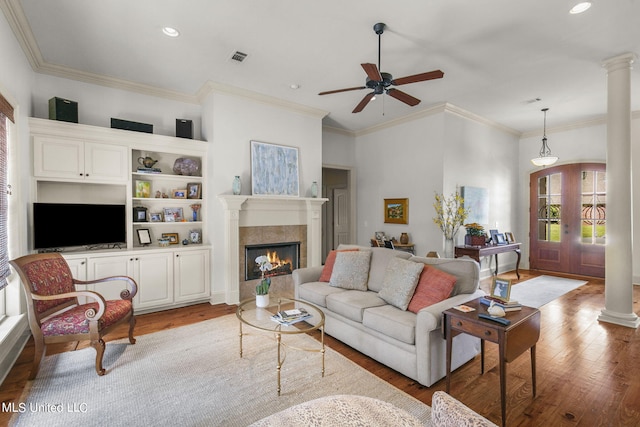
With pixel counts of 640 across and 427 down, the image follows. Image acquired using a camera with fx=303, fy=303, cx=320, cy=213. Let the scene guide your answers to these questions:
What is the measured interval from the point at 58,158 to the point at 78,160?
7.2 inches

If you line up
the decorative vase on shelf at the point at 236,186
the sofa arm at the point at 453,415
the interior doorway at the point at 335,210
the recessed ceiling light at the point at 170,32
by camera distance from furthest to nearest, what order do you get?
the interior doorway at the point at 335,210, the decorative vase on shelf at the point at 236,186, the recessed ceiling light at the point at 170,32, the sofa arm at the point at 453,415

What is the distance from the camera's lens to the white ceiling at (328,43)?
2.65 metres

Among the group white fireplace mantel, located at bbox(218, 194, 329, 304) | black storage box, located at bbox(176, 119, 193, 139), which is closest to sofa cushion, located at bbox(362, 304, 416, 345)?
white fireplace mantel, located at bbox(218, 194, 329, 304)

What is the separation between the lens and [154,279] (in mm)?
3904

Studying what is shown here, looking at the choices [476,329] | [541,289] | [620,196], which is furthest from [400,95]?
[541,289]

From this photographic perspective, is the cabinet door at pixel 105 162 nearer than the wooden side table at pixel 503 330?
No

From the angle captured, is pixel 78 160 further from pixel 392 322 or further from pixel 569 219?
pixel 569 219

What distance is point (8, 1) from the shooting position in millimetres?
2496

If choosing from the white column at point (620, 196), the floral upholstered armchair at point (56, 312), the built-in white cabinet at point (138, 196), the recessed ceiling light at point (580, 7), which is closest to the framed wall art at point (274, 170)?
the built-in white cabinet at point (138, 196)

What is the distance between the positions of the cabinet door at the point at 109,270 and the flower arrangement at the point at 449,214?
4563mm

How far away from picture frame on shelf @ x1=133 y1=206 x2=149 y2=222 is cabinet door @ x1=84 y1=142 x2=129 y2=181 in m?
0.44

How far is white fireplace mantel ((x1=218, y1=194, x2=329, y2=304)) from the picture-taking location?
4.29 metres

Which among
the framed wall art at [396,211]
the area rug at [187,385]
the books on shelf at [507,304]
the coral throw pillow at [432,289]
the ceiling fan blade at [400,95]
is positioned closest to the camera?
the area rug at [187,385]

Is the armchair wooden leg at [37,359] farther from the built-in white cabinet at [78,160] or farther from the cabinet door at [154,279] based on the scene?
the built-in white cabinet at [78,160]
